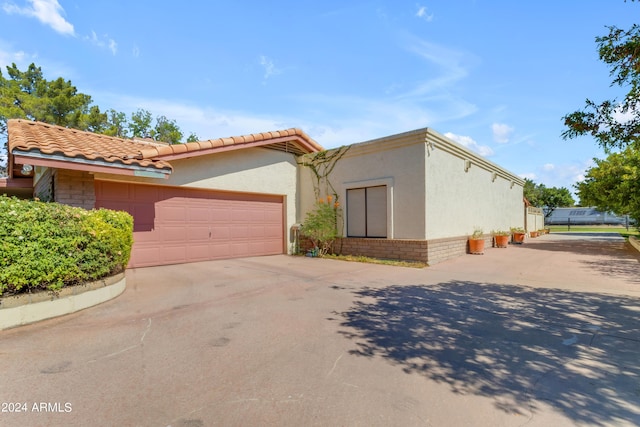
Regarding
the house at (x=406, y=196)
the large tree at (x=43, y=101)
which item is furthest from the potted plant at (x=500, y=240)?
the large tree at (x=43, y=101)

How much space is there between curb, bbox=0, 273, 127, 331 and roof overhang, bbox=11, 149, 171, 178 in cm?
282

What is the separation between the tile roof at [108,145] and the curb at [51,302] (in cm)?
308

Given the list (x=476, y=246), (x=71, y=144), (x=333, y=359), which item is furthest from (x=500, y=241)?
(x=71, y=144)

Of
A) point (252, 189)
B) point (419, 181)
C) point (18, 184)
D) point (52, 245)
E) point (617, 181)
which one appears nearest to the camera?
point (52, 245)

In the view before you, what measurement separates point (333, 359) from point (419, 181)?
7.65 metres

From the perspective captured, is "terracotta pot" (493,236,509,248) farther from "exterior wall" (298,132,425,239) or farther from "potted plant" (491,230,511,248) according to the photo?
"exterior wall" (298,132,425,239)

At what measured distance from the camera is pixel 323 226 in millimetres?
11469

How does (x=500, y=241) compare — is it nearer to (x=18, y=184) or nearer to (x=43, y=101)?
(x=18, y=184)

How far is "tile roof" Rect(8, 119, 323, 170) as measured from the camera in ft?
21.1

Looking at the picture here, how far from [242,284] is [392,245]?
5.48 metres

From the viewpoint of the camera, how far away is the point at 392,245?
10.4 metres

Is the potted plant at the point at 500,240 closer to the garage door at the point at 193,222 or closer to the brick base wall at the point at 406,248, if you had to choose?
the brick base wall at the point at 406,248

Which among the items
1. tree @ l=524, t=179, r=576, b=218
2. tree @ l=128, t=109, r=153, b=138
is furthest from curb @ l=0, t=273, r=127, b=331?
tree @ l=524, t=179, r=576, b=218

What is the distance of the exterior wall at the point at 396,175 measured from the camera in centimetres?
983
